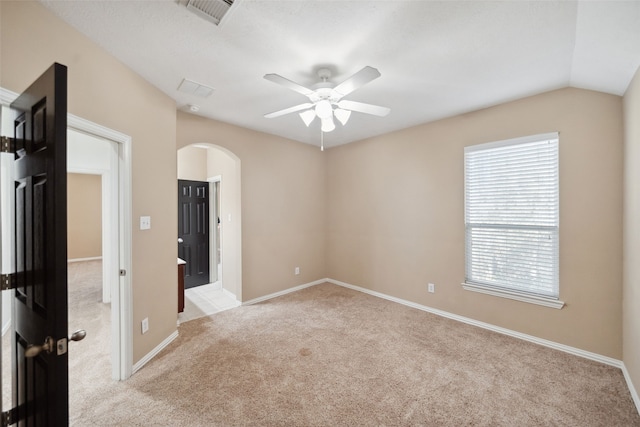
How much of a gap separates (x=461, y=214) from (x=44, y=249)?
3669 mm

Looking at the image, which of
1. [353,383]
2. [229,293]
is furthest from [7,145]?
[229,293]

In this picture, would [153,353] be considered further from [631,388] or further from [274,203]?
[631,388]

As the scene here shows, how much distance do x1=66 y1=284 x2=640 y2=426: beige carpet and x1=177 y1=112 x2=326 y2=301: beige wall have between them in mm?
1172

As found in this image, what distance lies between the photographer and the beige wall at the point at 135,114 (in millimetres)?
1490

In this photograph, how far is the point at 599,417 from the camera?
6.06ft

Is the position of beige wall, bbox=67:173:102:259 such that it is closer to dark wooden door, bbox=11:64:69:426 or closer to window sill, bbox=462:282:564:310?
dark wooden door, bbox=11:64:69:426

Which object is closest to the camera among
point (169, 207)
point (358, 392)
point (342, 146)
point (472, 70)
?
point (358, 392)

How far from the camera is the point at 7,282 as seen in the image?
128cm

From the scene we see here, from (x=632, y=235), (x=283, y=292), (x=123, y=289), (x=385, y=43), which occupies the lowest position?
(x=283, y=292)

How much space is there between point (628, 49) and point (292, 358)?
3.46 metres

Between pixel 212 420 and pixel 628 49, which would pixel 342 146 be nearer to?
pixel 628 49

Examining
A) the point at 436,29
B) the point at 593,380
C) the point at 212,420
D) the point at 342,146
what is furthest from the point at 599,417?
the point at 342,146

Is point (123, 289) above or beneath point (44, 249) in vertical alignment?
beneath

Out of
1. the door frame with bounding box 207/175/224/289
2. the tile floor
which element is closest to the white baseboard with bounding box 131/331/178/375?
the tile floor
